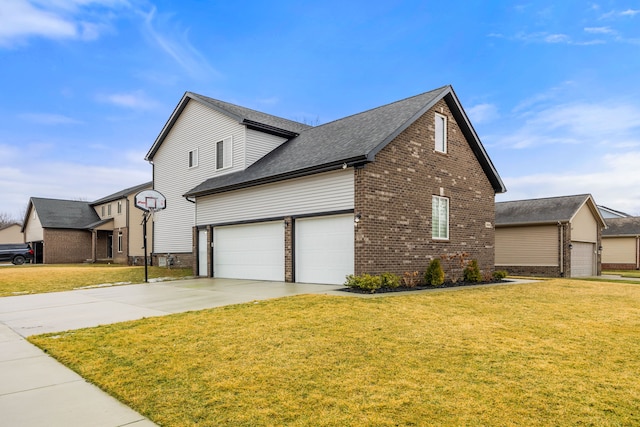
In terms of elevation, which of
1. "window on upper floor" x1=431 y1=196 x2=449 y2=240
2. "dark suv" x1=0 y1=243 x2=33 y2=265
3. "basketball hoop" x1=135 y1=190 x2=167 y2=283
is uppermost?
"basketball hoop" x1=135 y1=190 x2=167 y2=283

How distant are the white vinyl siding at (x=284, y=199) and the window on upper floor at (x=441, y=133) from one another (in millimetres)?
4836

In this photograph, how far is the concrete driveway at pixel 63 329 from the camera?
383 centimetres

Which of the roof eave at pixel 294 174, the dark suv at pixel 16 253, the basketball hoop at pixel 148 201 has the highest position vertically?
the roof eave at pixel 294 174

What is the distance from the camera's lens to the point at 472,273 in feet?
51.5

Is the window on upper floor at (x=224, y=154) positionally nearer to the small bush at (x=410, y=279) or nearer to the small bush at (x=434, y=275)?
the small bush at (x=410, y=279)

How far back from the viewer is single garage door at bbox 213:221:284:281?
15609 millimetres

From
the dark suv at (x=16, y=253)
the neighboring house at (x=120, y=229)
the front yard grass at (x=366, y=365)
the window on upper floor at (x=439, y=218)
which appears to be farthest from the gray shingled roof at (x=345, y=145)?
the dark suv at (x=16, y=253)

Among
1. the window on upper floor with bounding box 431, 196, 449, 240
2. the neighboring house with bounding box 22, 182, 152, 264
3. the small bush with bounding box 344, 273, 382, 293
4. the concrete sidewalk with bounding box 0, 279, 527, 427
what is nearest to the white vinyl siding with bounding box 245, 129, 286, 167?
the concrete sidewalk with bounding box 0, 279, 527, 427

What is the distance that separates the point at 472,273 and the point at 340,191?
660 cm

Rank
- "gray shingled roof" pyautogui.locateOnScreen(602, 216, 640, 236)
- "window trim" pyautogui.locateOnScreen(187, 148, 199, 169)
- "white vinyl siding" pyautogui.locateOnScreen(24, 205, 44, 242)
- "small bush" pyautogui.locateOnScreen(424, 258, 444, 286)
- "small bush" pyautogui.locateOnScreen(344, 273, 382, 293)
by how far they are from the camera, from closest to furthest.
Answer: "small bush" pyautogui.locateOnScreen(344, 273, 382, 293) < "small bush" pyautogui.locateOnScreen(424, 258, 444, 286) < "window trim" pyautogui.locateOnScreen(187, 148, 199, 169) < "gray shingled roof" pyautogui.locateOnScreen(602, 216, 640, 236) < "white vinyl siding" pyautogui.locateOnScreen(24, 205, 44, 242)

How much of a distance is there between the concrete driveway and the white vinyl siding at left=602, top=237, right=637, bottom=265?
116 feet

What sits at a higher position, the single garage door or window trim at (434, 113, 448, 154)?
window trim at (434, 113, 448, 154)

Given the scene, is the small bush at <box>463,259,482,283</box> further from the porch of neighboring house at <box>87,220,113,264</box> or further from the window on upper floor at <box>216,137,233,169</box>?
the porch of neighboring house at <box>87,220,113,264</box>

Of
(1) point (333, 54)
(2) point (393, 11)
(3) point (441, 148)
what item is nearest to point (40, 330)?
(3) point (441, 148)
